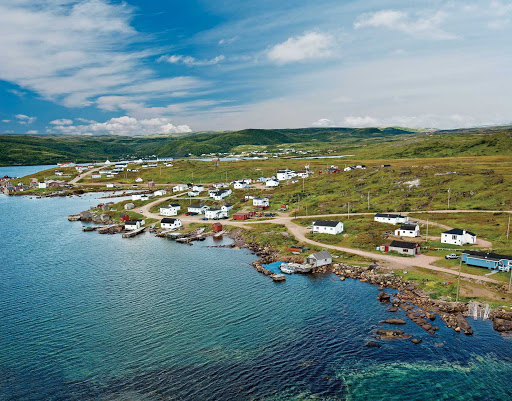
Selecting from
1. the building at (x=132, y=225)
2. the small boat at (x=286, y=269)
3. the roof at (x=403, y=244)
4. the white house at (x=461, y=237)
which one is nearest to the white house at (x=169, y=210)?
the building at (x=132, y=225)

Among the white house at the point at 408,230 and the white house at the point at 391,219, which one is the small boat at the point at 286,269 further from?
the white house at the point at 391,219

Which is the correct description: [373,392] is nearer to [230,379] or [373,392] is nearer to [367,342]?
[367,342]

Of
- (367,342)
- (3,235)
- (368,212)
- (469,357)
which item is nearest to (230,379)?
(367,342)

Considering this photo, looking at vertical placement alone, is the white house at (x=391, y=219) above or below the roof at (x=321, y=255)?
above

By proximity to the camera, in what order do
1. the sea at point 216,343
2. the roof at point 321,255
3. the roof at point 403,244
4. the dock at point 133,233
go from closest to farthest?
the sea at point 216,343 < the roof at point 321,255 < the roof at point 403,244 < the dock at point 133,233

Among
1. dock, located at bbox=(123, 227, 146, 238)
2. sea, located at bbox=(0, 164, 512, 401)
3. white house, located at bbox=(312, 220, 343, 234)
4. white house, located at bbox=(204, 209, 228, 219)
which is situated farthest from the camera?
white house, located at bbox=(204, 209, 228, 219)

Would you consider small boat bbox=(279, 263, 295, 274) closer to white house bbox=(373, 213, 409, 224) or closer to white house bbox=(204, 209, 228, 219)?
white house bbox=(373, 213, 409, 224)

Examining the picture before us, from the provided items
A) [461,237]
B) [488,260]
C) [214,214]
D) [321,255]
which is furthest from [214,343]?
[214,214]

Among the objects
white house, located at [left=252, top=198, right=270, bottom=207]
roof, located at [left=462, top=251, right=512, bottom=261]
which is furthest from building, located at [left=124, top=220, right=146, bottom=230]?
roof, located at [left=462, top=251, right=512, bottom=261]
